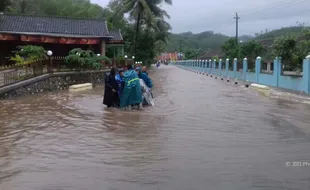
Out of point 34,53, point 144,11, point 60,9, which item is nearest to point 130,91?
point 34,53

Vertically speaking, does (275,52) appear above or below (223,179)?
above

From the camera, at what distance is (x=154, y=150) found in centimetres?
736

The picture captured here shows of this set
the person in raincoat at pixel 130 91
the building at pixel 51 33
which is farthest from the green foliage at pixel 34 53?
the person in raincoat at pixel 130 91

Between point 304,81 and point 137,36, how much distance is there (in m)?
33.5

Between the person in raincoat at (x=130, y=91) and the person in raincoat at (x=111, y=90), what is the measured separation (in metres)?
0.39

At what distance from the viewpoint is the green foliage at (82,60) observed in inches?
950

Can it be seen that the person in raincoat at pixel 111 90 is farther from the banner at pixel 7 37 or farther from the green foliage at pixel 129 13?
the green foliage at pixel 129 13

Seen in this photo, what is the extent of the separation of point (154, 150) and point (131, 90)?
521 centimetres

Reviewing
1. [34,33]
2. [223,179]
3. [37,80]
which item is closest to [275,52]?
[37,80]

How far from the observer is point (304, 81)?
1936cm

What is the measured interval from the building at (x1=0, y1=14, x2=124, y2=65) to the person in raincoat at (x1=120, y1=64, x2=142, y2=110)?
19106mm

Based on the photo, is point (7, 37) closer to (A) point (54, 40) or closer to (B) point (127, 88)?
(A) point (54, 40)

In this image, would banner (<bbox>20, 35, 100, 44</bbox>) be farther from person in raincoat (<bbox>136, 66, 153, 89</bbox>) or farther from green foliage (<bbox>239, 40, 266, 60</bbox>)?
person in raincoat (<bbox>136, 66, 153, 89</bbox>)

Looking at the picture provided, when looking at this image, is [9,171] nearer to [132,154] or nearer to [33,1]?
[132,154]
